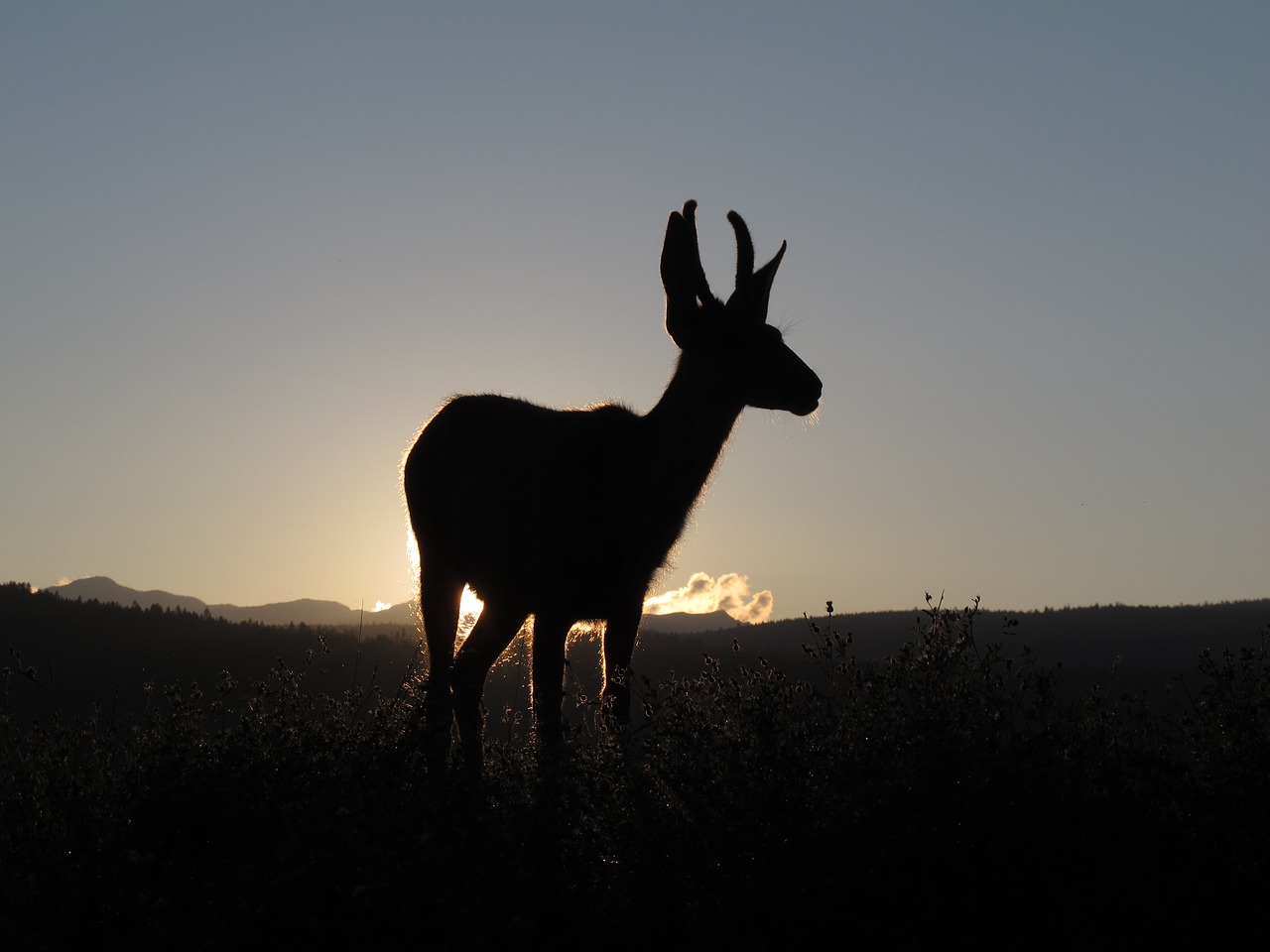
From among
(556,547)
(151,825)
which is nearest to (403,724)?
(151,825)

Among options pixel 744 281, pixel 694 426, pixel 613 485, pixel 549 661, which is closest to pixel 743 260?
pixel 744 281

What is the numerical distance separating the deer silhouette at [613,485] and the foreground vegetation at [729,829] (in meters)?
1.91

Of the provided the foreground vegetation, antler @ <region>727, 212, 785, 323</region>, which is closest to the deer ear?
antler @ <region>727, 212, 785, 323</region>

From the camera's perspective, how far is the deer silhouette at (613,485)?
6.74 m

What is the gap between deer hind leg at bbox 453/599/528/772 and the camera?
688cm

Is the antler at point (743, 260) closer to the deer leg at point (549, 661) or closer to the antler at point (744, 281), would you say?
the antler at point (744, 281)

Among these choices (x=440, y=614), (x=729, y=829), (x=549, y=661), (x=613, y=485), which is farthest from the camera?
(x=440, y=614)

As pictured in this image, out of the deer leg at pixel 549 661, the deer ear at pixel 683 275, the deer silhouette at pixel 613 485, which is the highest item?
the deer ear at pixel 683 275

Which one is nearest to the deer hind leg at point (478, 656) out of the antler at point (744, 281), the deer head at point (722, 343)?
the deer head at point (722, 343)

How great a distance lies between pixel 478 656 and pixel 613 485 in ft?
4.40

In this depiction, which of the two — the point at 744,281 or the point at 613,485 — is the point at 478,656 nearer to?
the point at 613,485

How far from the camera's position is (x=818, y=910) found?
3453mm

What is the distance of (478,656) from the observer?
712 centimetres

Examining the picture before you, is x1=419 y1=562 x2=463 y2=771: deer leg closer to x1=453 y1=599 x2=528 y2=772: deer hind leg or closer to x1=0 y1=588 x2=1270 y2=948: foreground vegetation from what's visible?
x1=453 y1=599 x2=528 y2=772: deer hind leg
